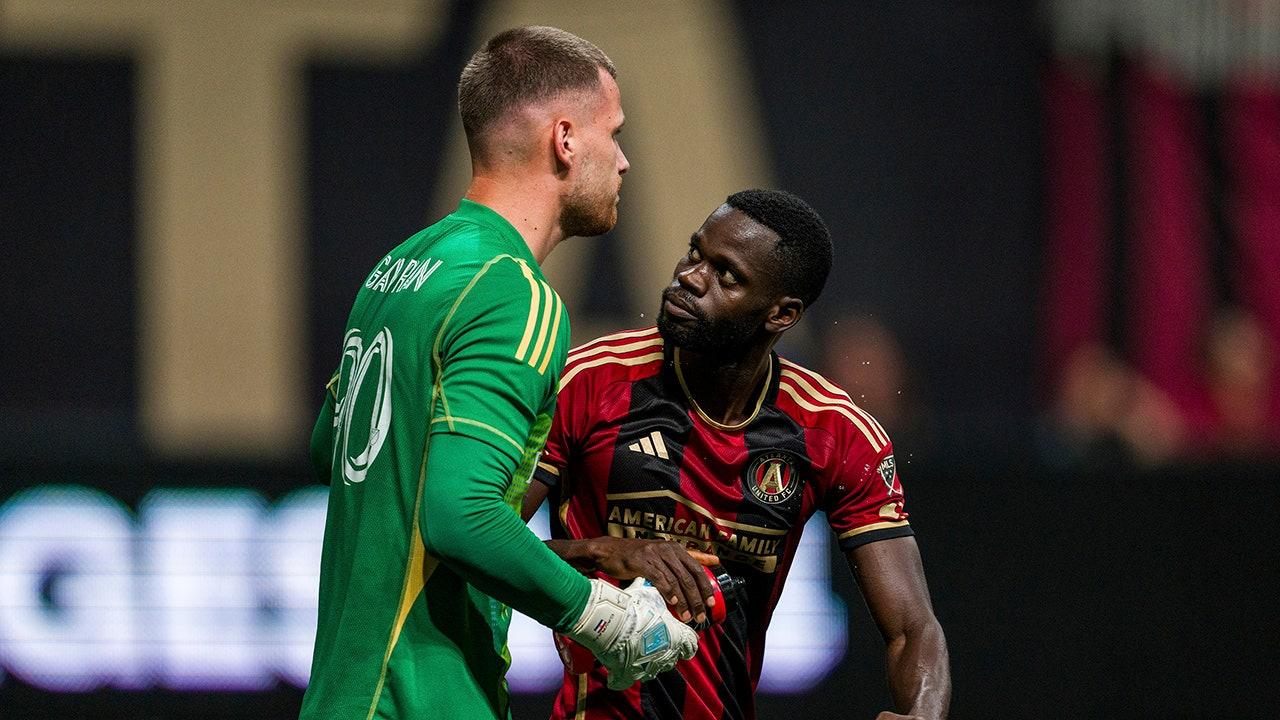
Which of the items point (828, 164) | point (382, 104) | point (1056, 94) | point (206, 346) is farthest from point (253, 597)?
point (1056, 94)

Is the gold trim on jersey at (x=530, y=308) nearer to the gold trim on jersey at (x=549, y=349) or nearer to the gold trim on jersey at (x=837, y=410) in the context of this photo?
the gold trim on jersey at (x=549, y=349)

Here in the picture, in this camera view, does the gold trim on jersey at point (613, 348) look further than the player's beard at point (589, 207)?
Yes

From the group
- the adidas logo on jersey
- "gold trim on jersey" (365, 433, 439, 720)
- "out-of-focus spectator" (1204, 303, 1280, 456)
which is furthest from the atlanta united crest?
"out-of-focus spectator" (1204, 303, 1280, 456)

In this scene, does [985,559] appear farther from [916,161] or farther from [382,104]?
[382,104]

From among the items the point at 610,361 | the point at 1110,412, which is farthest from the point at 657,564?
the point at 1110,412

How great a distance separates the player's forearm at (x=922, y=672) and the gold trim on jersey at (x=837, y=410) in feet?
1.56

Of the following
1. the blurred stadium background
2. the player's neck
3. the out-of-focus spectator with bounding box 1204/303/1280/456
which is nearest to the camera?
the player's neck

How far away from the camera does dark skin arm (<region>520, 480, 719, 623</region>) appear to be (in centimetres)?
339

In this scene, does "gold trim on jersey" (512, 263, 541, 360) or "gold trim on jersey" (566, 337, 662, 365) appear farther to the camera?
"gold trim on jersey" (566, 337, 662, 365)

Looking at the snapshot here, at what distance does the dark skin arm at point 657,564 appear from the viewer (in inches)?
133

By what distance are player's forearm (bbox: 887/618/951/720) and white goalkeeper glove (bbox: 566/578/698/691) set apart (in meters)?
0.75

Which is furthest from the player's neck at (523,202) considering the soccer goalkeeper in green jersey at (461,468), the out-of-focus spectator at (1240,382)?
the out-of-focus spectator at (1240,382)

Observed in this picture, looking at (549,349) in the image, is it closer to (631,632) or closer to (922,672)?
(631,632)

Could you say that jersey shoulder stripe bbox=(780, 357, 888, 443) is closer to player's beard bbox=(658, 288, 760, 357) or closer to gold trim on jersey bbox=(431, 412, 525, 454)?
player's beard bbox=(658, 288, 760, 357)
